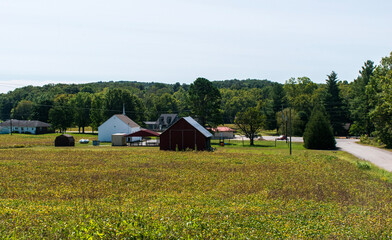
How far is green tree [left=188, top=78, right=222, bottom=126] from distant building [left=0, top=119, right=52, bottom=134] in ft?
161

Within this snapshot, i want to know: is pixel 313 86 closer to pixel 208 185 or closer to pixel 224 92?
pixel 224 92

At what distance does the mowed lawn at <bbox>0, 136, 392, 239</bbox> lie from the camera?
11.3 m

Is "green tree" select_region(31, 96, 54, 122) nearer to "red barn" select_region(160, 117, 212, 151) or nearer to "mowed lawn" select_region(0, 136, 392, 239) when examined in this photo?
"red barn" select_region(160, 117, 212, 151)

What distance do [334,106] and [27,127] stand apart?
8213 cm

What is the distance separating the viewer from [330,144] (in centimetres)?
5462

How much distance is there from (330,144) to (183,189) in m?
40.8

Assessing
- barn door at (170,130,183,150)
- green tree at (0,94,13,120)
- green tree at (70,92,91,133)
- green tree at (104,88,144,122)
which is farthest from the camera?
green tree at (0,94,13,120)

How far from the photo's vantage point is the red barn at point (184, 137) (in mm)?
50750

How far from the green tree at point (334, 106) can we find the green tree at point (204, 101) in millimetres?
34288

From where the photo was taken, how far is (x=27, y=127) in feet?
313

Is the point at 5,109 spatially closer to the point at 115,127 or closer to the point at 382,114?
the point at 115,127

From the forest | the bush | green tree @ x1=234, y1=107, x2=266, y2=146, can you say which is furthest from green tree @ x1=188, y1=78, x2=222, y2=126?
the bush

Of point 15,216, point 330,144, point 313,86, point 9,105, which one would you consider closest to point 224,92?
point 313,86

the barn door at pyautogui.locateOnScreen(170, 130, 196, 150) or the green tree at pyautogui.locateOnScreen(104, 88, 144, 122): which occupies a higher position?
the green tree at pyautogui.locateOnScreen(104, 88, 144, 122)
